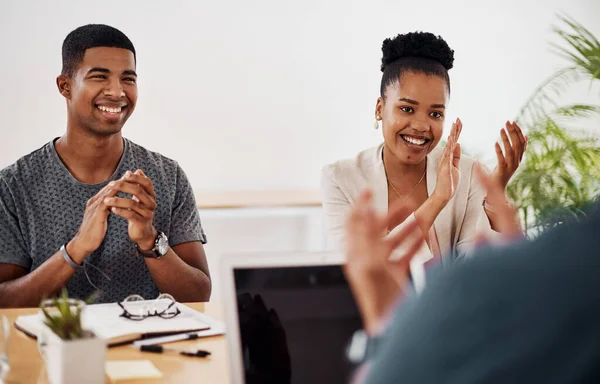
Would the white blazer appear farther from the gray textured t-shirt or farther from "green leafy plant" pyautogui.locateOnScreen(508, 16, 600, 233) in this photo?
"green leafy plant" pyautogui.locateOnScreen(508, 16, 600, 233)

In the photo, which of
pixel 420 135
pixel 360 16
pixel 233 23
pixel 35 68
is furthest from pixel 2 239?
pixel 360 16

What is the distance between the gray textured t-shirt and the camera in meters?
2.08

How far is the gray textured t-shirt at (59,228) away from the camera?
2.08 meters

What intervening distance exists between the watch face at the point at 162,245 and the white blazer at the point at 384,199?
0.54 metres

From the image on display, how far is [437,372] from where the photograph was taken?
0.35m

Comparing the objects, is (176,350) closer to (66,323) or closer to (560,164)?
(66,323)

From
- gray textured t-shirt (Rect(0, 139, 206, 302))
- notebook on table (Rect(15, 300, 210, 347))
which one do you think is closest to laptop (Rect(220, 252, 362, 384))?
notebook on table (Rect(15, 300, 210, 347))

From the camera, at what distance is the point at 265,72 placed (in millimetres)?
4652

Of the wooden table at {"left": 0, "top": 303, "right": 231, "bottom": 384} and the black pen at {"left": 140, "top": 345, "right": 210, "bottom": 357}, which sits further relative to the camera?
the black pen at {"left": 140, "top": 345, "right": 210, "bottom": 357}

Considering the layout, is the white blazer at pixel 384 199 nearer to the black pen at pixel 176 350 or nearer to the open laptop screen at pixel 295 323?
the black pen at pixel 176 350

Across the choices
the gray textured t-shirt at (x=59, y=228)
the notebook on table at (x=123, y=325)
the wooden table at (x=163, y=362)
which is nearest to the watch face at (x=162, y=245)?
the gray textured t-shirt at (x=59, y=228)

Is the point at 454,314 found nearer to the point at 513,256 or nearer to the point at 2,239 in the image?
the point at 513,256

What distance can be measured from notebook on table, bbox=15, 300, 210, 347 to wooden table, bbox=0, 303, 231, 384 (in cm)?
2

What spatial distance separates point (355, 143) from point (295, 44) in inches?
29.6
